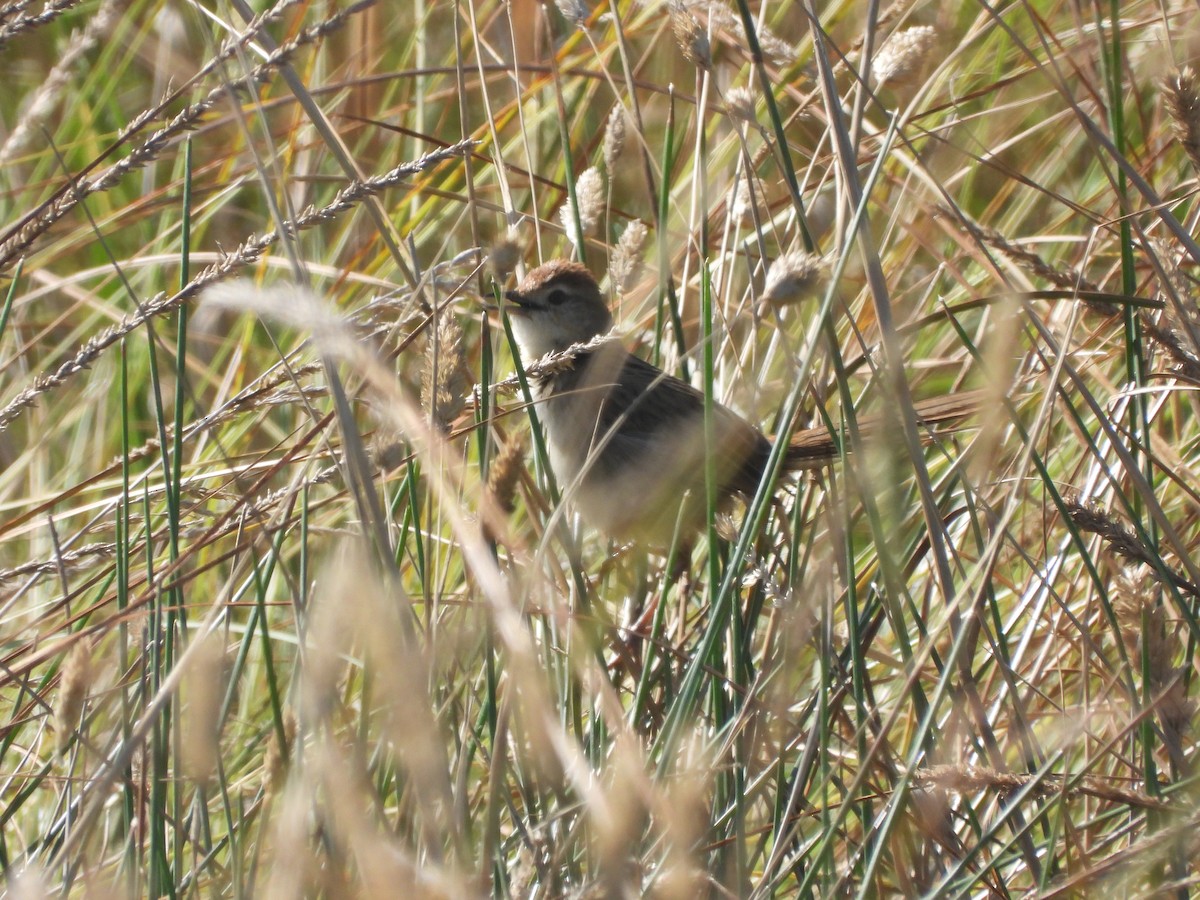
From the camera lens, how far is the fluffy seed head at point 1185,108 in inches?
64.1

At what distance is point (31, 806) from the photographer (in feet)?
7.98

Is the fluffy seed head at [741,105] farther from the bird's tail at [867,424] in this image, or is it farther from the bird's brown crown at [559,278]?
the bird's brown crown at [559,278]

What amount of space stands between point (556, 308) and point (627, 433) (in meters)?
0.38

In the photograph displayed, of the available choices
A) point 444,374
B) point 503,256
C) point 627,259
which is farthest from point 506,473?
point 627,259

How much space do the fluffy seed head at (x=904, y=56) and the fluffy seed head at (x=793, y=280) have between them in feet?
1.99

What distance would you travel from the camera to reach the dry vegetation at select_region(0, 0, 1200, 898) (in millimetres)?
1232

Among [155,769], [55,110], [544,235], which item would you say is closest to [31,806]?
[155,769]

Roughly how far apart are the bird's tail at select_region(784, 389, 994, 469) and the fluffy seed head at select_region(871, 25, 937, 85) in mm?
530

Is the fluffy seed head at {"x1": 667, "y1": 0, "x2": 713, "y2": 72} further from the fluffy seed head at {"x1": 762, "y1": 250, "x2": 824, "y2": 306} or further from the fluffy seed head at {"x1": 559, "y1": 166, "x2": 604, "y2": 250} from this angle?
the fluffy seed head at {"x1": 762, "y1": 250, "x2": 824, "y2": 306}

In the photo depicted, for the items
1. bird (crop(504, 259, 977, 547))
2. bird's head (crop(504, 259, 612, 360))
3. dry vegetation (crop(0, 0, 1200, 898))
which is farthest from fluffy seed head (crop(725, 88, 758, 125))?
bird's head (crop(504, 259, 612, 360))

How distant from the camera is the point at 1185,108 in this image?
5.35ft

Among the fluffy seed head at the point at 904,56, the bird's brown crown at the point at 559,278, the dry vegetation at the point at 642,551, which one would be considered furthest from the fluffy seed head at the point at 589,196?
the bird's brown crown at the point at 559,278

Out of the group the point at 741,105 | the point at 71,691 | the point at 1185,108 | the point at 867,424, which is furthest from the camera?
the point at 867,424

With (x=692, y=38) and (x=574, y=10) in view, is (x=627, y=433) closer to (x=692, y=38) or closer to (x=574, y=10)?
(x=574, y=10)
